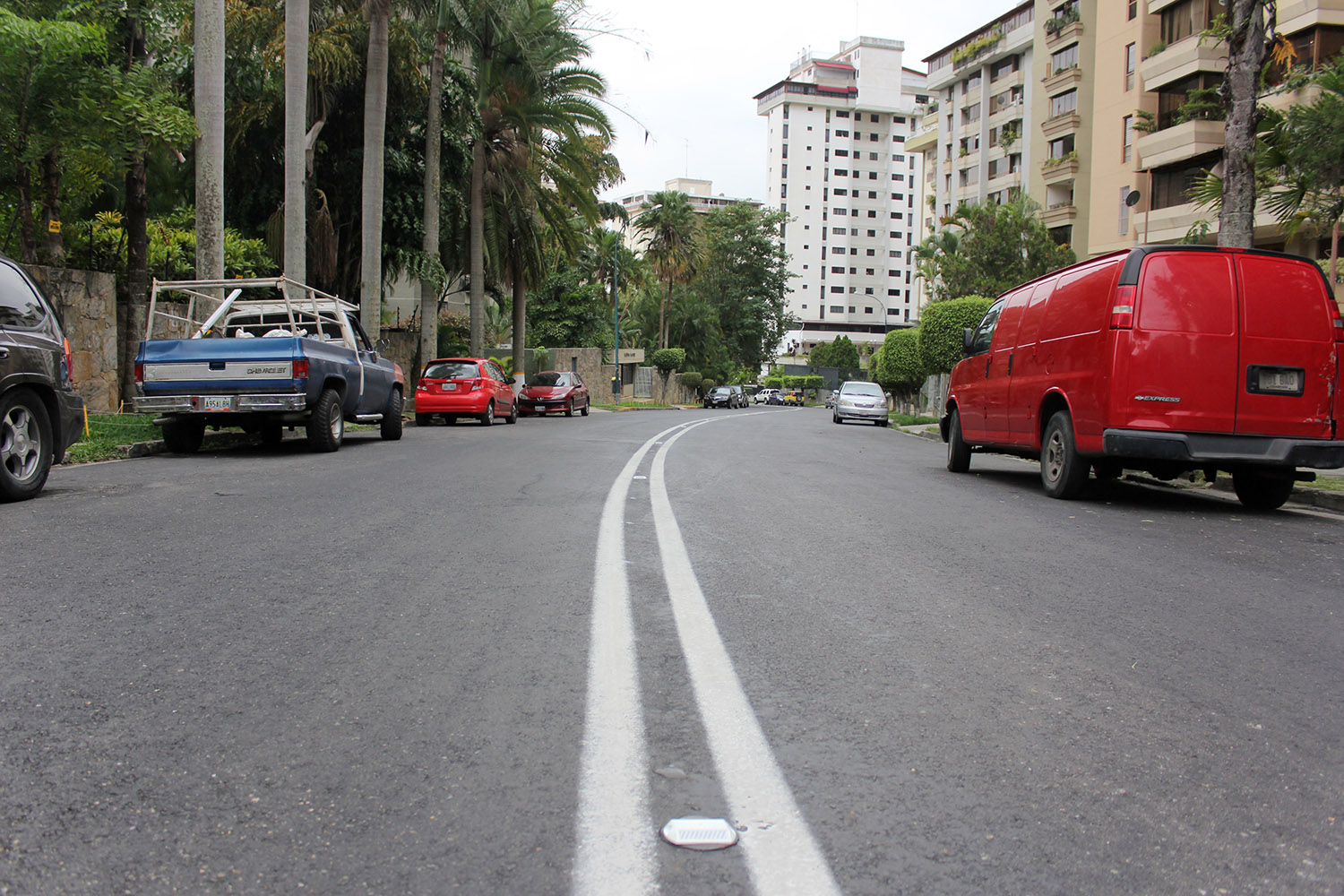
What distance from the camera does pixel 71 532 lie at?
6.67 meters

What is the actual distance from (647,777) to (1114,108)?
4238 centimetres

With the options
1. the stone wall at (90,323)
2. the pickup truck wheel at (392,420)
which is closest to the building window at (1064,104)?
the pickup truck wheel at (392,420)

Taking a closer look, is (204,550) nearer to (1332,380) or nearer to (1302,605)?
(1302,605)

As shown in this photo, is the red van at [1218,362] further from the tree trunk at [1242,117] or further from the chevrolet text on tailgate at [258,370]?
the chevrolet text on tailgate at [258,370]

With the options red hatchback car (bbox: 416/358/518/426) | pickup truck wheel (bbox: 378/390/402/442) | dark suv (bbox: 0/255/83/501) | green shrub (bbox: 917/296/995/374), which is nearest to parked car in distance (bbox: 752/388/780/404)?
green shrub (bbox: 917/296/995/374)

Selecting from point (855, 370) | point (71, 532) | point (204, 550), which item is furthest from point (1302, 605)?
point (855, 370)

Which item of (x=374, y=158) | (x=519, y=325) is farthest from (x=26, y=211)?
(x=519, y=325)

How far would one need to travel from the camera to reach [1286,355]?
883 centimetres

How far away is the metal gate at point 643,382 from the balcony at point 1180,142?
3662 cm

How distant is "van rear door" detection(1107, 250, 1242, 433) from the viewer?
8836 mm

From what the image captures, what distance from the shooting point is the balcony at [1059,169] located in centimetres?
5003

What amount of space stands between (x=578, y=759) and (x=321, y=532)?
4.40 meters

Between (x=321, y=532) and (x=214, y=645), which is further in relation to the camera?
(x=321, y=532)

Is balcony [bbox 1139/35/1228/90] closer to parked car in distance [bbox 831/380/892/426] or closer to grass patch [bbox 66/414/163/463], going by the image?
parked car in distance [bbox 831/380/892/426]
